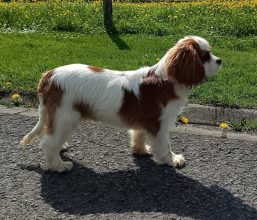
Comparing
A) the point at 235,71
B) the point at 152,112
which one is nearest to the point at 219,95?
the point at 235,71

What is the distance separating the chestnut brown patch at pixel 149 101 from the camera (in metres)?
4.88

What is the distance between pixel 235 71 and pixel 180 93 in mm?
2812

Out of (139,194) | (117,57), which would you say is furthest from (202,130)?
(117,57)

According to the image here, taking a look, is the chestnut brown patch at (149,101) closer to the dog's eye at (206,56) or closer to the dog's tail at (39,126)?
the dog's eye at (206,56)

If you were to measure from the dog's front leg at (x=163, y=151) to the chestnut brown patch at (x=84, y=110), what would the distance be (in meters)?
0.62

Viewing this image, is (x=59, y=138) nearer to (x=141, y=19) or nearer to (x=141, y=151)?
(x=141, y=151)

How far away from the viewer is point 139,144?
5336mm

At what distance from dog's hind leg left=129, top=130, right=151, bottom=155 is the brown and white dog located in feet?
0.91

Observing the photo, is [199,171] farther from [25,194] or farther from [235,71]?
[235,71]

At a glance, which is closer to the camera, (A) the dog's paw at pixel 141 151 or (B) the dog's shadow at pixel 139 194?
(B) the dog's shadow at pixel 139 194

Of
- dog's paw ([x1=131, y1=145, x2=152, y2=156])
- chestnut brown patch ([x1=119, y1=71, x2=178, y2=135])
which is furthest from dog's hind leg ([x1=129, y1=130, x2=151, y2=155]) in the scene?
chestnut brown patch ([x1=119, y1=71, x2=178, y2=135])

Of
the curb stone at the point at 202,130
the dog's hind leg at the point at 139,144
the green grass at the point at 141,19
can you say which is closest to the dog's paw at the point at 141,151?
the dog's hind leg at the point at 139,144

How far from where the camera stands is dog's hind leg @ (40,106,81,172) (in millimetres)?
4770

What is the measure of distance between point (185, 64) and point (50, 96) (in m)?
1.23
